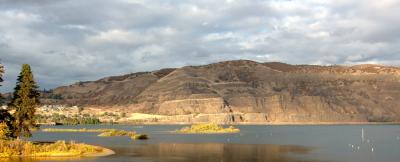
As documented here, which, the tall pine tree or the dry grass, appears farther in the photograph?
the tall pine tree

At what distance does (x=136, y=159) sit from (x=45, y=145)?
1654 centimetres

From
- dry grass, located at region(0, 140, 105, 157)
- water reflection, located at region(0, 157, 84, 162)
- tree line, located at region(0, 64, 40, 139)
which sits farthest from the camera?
tree line, located at region(0, 64, 40, 139)

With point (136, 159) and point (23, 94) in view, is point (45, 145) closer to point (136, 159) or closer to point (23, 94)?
point (23, 94)

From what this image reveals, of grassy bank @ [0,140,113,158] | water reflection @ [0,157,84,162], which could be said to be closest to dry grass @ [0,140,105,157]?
grassy bank @ [0,140,113,158]

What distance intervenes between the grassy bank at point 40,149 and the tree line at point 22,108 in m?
2.82

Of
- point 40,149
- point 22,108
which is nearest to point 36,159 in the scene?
point 40,149

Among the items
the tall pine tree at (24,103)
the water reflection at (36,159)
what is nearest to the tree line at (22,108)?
the tall pine tree at (24,103)

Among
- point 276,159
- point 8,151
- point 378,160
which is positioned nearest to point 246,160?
point 276,159

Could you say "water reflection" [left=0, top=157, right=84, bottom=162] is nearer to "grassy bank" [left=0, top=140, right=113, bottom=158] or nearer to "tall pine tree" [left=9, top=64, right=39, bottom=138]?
"grassy bank" [left=0, top=140, right=113, bottom=158]

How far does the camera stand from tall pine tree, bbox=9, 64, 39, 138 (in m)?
85.4

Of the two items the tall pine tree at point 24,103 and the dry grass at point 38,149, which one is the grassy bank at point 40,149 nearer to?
the dry grass at point 38,149

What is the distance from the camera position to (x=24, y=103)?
285 ft

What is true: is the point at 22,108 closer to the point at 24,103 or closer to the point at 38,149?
the point at 24,103

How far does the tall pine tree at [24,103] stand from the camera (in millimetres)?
85438
